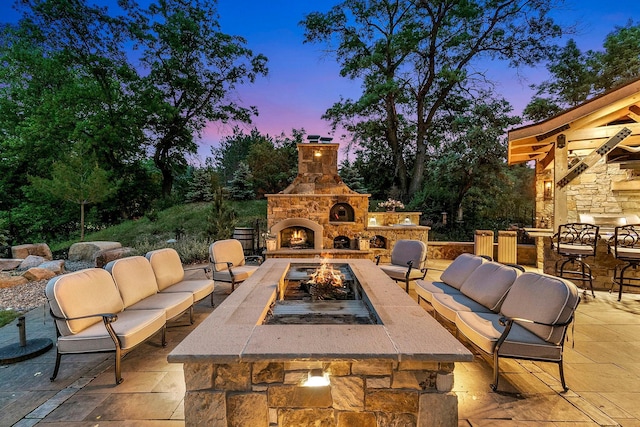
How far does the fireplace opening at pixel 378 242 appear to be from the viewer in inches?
328

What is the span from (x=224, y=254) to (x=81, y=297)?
2.36 metres

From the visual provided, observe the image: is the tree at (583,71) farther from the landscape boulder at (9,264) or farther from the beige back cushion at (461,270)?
the landscape boulder at (9,264)

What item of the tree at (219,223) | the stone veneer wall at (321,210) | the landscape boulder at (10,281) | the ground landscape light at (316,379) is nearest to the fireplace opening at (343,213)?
the stone veneer wall at (321,210)

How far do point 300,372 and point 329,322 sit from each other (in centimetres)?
68

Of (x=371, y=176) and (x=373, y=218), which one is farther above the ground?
(x=371, y=176)

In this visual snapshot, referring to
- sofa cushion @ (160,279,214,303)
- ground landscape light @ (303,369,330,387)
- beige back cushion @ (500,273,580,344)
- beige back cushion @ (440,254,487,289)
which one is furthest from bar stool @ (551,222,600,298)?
sofa cushion @ (160,279,214,303)

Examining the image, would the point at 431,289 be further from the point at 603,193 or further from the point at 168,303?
the point at 603,193

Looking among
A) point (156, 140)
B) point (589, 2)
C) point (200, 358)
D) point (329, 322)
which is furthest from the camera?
point (156, 140)

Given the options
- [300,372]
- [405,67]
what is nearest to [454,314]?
[300,372]

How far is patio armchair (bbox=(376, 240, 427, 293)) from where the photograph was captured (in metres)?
4.58

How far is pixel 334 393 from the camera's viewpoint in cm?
172

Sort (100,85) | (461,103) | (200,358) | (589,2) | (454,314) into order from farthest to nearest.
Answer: (461,103) < (100,85) < (589,2) < (454,314) < (200,358)

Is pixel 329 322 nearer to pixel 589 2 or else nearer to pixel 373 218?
pixel 373 218

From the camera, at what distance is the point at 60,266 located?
20.8 feet
